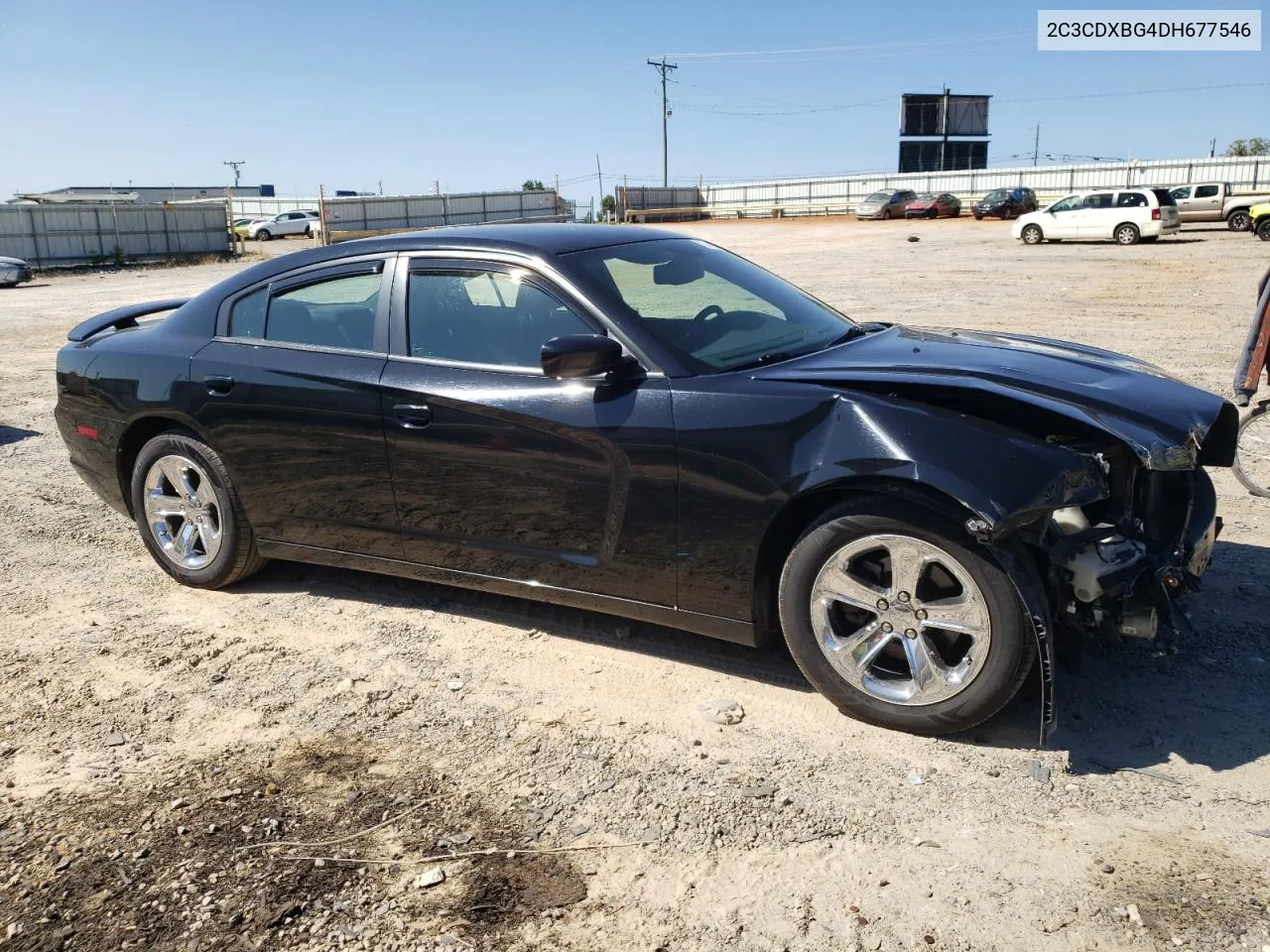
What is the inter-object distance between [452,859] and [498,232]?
269 cm

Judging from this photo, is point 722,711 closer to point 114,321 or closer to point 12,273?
point 114,321

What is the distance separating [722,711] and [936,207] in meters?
51.3

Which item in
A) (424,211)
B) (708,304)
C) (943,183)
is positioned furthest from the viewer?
(943,183)

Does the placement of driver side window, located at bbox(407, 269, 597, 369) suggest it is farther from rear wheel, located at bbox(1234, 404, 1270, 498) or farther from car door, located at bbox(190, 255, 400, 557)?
rear wheel, located at bbox(1234, 404, 1270, 498)

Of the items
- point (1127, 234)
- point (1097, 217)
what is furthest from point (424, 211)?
point (1127, 234)

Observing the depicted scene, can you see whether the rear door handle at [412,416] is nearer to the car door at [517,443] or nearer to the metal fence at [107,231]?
the car door at [517,443]

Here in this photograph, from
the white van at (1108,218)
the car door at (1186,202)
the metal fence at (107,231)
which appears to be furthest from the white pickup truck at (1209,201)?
the metal fence at (107,231)

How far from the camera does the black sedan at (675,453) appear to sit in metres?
3.41

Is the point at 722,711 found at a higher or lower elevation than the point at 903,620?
lower

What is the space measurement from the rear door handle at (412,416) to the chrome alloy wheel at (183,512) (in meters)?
1.25

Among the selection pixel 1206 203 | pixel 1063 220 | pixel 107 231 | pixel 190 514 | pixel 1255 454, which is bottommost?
pixel 1255 454

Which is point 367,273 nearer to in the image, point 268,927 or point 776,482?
point 776,482

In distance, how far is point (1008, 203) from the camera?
152 feet

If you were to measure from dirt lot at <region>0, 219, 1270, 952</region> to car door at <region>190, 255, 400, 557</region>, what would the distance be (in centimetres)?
50
